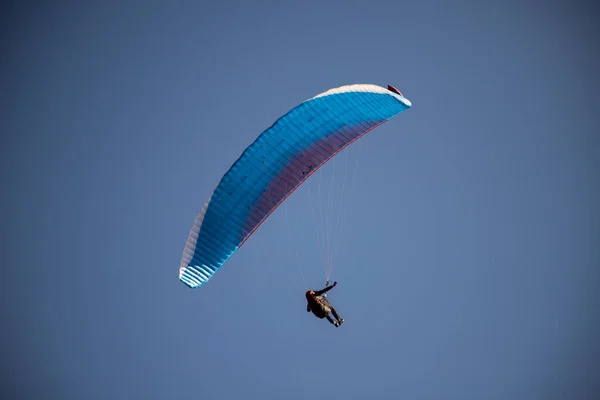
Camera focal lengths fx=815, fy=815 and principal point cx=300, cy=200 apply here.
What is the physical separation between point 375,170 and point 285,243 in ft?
94.5

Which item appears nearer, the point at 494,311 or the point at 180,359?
the point at 180,359

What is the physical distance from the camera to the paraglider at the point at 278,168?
838 inches

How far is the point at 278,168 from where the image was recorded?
2156 cm

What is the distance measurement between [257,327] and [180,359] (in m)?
18.3

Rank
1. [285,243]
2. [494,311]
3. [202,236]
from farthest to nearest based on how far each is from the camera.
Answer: [285,243] → [494,311] → [202,236]

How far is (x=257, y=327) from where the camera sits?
295ft

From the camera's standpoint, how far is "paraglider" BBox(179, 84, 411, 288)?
838 inches

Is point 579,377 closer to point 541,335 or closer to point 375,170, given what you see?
point 541,335

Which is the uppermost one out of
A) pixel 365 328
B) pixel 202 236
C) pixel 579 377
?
pixel 579 377
